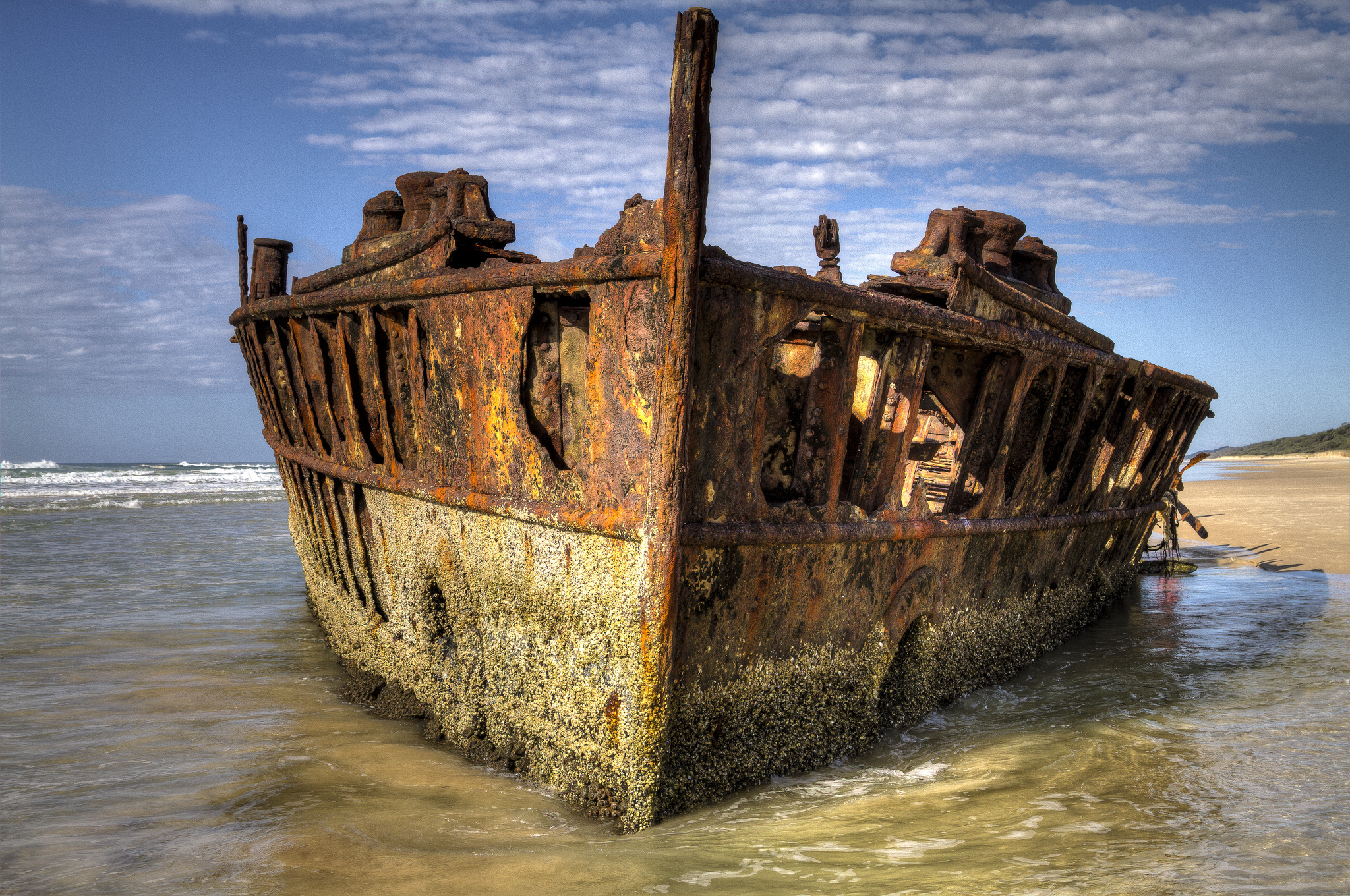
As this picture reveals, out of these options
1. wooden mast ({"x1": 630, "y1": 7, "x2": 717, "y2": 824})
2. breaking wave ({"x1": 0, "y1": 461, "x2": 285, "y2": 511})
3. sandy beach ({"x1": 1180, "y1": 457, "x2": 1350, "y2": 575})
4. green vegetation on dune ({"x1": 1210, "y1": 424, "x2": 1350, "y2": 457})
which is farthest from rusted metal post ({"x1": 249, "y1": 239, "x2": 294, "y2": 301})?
green vegetation on dune ({"x1": 1210, "y1": 424, "x2": 1350, "y2": 457})

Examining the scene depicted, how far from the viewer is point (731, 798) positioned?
11.3 feet

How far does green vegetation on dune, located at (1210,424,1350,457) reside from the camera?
53500mm

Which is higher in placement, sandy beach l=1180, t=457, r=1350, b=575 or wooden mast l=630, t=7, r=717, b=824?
wooden mast l=630, t=7, r=717, b=824

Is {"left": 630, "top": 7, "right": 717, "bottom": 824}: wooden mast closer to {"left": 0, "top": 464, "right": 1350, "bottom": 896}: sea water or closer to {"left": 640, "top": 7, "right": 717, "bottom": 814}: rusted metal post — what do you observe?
{"left": 640, "top": 7, "right": 717, "bottom": 814}: rusted metal post

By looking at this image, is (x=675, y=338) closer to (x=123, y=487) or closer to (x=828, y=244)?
(x=828, y=244)

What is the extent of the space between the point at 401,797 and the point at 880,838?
2.06 metres

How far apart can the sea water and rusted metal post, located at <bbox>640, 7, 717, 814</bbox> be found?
765mm

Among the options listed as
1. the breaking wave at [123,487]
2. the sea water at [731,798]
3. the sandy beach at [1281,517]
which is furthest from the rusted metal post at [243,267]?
the breaking wave at [123,487]

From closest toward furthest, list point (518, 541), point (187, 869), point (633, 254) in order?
point (633, 254) < point (187, 869) < point (518, 541)

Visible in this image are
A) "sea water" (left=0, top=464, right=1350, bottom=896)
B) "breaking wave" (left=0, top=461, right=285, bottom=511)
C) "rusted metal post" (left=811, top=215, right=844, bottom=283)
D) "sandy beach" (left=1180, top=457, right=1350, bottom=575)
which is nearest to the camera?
"sea water" (left=0, top=464, right=1350, bottom=896)

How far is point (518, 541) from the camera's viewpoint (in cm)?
369

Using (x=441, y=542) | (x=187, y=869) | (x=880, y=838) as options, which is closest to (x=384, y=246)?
(x=441, y=542)

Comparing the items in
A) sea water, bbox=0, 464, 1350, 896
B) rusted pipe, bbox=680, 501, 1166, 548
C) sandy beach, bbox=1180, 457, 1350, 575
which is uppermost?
rusted pipe, bbox=680, 501, 1166, 548

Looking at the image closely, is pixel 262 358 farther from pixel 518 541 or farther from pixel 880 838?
pixel 880 838
